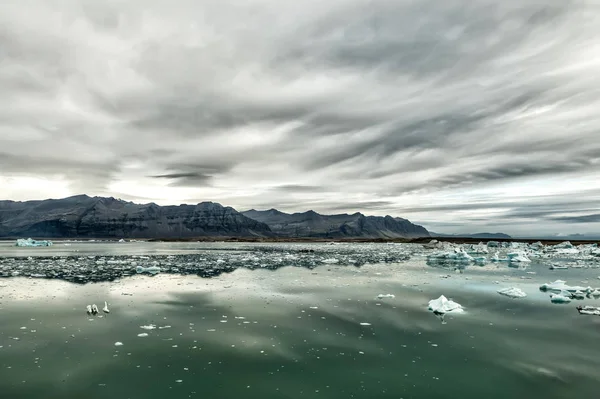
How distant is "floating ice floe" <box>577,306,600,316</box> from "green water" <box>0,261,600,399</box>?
0.44 m

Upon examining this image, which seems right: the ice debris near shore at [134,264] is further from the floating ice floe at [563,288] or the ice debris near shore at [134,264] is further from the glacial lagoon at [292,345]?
the floating ice floe at [563,288]

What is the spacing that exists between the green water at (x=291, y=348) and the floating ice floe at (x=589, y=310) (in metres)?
0.44

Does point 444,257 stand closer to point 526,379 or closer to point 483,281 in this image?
point 483,281

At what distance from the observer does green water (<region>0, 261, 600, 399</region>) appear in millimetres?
9781

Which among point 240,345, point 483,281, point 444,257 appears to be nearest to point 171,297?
point 240,345

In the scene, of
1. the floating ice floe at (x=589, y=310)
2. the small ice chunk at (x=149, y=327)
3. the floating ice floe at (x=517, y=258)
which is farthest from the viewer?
the floating ice floe at (x=517, y=258)

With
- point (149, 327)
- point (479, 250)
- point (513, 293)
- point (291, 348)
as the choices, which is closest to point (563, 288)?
point (513, 293)

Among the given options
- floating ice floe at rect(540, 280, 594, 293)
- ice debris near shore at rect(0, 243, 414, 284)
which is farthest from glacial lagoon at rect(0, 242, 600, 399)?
ice debris near shore at rect(0, 243, 414, 284)

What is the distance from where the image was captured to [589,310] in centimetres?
1939

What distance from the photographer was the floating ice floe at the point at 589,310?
61.3 ft

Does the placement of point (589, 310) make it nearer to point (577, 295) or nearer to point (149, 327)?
point (577, 295)

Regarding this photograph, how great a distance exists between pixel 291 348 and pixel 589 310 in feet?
55.5

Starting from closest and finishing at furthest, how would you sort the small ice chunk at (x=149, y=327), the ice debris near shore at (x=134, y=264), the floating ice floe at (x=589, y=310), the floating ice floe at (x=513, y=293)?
the small ice chunk at (x=149, y=327) → the floating ice floe at (x=589, y=310) → the floating ice floe at (x=513, y=293) → the ice debris near shore at (x=134, y=264)

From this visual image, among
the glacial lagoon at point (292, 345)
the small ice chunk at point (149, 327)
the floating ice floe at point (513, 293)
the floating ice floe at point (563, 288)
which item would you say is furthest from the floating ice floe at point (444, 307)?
the small ice chunk at point (149, 327)
